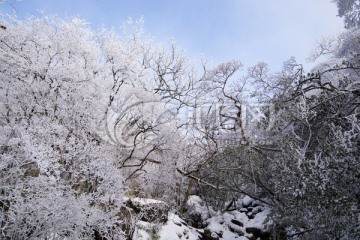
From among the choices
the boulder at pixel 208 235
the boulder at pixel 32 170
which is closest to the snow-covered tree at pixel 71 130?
the boulder at pixel 32 170

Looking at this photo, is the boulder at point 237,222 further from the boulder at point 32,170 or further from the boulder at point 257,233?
the boulder at point 32,170

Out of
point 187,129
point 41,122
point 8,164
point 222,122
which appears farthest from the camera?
point 187,129

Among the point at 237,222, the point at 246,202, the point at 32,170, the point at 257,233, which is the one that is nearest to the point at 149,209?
the point at 32,170

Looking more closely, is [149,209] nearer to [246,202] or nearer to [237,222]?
[237,222]

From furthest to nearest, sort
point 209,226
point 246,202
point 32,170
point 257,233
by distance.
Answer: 1. point 246,202
2. point 209,226
3. point 257,233
4. point 32,170

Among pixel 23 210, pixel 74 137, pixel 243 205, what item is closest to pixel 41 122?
pixel 74 137

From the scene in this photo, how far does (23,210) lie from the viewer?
17.8 ft

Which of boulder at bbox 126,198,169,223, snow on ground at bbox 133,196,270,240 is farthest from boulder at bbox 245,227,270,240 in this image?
boulder at bbox 126,198,169,223

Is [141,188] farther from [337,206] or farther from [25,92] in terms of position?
[337,206]

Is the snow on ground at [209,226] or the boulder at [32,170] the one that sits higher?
the boulder at [32,170]

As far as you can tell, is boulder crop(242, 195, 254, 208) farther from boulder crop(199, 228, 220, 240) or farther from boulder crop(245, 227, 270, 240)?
boulder crop(199, 228, 220, 240)

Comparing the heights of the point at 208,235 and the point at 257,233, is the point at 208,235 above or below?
below

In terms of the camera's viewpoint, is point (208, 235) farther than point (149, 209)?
Yes

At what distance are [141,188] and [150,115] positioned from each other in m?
3.60
